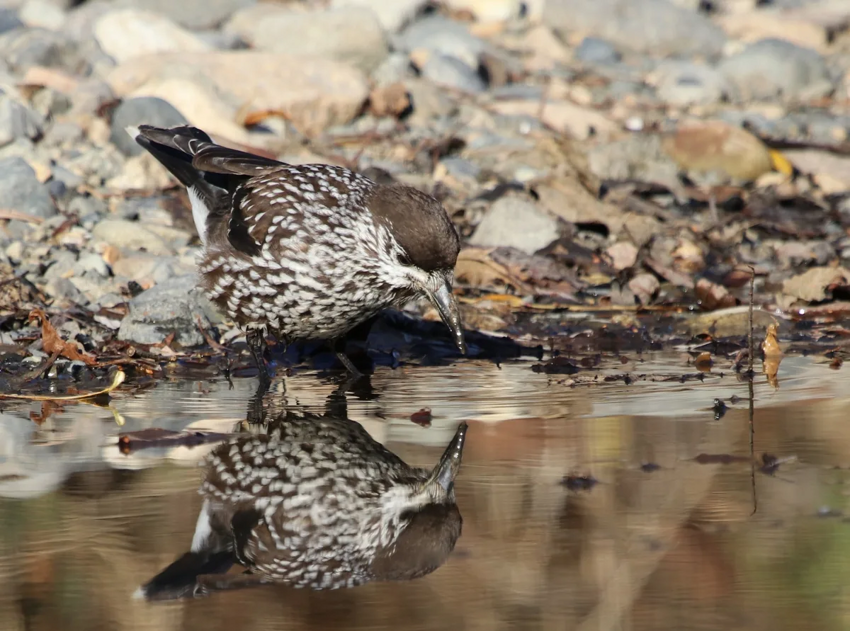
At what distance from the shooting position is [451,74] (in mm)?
13820

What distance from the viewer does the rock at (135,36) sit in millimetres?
12891

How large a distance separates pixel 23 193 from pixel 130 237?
1.02 metres

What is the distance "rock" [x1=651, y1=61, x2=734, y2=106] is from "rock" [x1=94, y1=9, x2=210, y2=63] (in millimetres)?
5573

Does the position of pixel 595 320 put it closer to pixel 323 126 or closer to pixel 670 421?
pixel 670 421

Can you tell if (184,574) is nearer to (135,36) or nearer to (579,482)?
(579,482)

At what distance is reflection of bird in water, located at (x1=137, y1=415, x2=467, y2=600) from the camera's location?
3.34 metres

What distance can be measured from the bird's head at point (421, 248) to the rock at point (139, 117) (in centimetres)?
476

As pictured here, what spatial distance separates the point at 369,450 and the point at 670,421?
1254 mm

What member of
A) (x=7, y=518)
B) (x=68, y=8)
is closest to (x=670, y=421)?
(x=7, y=518)

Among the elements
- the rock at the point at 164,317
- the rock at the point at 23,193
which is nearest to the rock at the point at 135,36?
the rock at the point at 23,193

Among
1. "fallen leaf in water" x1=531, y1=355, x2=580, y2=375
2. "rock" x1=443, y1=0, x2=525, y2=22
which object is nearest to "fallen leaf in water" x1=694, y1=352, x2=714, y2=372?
"fallen leaf in water" x1=531, y1=355, x2=580, y2=375

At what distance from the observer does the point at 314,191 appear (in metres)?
5.99

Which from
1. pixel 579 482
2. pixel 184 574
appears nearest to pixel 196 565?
pixel 184 574

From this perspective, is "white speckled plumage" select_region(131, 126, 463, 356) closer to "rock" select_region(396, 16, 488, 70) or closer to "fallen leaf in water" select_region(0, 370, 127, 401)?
"fallen leaf in water" select_region(0, 370, 127, 401)
